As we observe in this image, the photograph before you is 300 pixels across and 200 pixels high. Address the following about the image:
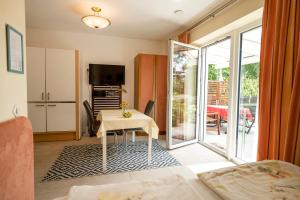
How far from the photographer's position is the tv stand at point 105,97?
4.59m

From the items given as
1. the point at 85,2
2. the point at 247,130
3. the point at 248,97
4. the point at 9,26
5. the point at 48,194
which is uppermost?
the point at 85,2

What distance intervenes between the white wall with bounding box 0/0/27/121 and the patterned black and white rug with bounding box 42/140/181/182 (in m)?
1.23

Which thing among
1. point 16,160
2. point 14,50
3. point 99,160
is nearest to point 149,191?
point 16,160

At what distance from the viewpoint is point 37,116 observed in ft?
12.9

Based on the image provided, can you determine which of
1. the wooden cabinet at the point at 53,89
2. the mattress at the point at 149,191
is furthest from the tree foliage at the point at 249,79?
the wooden cabinet at the point at 53,89

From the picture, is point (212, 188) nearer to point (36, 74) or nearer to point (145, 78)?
point (145, 78)

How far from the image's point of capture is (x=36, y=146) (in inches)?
144

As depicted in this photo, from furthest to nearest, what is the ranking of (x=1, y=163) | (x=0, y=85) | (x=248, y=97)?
(x=248, y=97)
(x=0, y=85)
(x=1, y=163)


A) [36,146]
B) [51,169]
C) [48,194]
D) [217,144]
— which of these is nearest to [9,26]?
[48,194]

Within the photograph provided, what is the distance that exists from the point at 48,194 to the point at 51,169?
67 centimetres

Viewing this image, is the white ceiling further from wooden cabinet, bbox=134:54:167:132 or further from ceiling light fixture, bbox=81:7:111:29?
wooden cabinet, bbox=134:54:167:132

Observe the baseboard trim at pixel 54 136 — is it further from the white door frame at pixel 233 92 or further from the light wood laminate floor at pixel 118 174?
the white door frame at pixel 233 92

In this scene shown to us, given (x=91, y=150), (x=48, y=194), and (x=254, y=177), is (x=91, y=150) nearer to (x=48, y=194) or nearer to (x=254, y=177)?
(x=48, y=194)

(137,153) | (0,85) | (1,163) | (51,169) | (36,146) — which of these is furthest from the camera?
(36,146)
